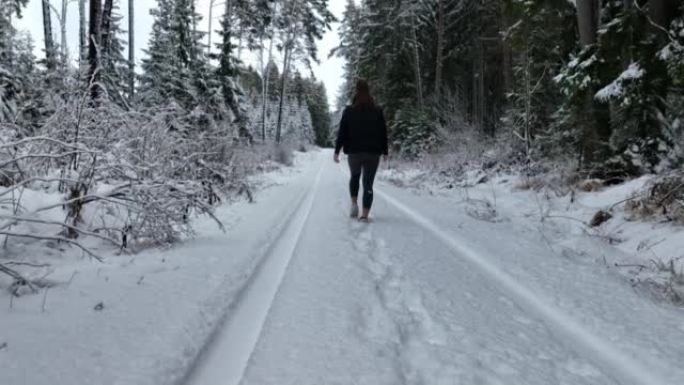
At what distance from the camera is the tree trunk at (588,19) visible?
750 cm

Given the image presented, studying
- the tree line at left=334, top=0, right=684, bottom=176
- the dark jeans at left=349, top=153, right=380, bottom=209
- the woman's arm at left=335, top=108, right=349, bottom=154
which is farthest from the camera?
the woman's arm at left=335, top=108, right=349, bottom=154

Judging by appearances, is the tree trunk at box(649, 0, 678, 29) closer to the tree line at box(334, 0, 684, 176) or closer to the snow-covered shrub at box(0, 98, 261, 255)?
the tree line at box(334, 0, 684, 176)

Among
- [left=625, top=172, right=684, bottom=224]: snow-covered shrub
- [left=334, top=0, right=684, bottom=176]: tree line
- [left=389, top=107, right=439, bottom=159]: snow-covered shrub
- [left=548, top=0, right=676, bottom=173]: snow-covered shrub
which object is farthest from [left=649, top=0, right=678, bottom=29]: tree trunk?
[left=389, top=107, right=439, bottom=159]: snow-covered shrub

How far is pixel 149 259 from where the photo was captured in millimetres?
3758

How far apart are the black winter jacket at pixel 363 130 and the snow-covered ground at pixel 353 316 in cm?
210

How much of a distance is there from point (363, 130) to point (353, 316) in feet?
14.0

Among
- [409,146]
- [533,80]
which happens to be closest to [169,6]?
[409,146]

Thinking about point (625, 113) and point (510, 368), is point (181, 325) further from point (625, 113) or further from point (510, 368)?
point (625, 113)

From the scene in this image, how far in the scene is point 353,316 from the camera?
8.60 ft

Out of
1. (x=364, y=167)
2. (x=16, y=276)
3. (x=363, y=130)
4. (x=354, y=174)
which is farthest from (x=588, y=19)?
(x=16, y=276)

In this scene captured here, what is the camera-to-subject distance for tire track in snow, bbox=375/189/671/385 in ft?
6.48

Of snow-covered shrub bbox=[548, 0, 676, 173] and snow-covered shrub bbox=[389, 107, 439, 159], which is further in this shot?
snow-covered shrub bbox=[389, 107, 439, 159]

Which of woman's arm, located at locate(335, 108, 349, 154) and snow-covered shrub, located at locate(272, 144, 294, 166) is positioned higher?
woman's arm, located at locate(335, 108, 349, 154)

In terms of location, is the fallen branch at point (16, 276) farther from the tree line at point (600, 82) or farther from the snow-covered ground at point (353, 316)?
the tree line at point (600, 82)
